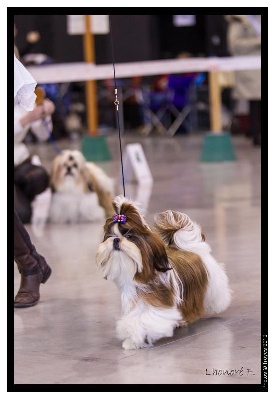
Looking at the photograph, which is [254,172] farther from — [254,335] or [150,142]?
[254,335]

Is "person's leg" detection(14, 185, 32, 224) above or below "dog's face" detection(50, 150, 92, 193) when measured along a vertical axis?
below

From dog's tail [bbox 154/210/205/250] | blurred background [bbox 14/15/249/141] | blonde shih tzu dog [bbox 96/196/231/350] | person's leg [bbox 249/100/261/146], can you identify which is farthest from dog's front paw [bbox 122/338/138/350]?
blurred background [bbox 14/15/249/141]

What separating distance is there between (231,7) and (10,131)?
3.26 feet

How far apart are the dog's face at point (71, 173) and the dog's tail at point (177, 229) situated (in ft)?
11.3

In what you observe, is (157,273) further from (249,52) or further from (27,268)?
(249,52)

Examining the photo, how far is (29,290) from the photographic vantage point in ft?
17.7

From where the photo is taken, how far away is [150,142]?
46.8 ft

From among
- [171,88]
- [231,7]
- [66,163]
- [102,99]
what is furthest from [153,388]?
[102,99]

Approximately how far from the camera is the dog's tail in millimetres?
4688

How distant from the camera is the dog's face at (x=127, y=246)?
4.18 metres


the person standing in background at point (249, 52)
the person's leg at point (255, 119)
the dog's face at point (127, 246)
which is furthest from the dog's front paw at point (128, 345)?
the person's leg at point (255, 119)

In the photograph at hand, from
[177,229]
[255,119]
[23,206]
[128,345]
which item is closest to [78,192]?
[23,206]

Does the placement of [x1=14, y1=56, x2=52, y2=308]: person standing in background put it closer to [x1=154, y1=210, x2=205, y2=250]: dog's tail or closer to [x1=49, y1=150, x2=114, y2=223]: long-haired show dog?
[x1=154, y1=210, x2=205, y2=250]: dog's tail

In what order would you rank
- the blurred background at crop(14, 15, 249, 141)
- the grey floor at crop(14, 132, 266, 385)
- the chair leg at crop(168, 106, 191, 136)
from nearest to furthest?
1. the grey floor at crop(14, 132, 266, 385)
2. the blurred background at crop(14, 15, 249, 141)
3. the chair leg at crop(168, 106, 191, 136)
